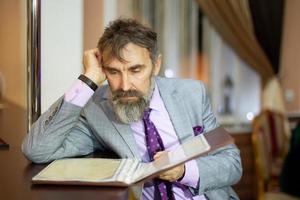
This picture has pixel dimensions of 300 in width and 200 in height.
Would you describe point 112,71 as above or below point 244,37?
below

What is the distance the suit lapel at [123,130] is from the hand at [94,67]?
0.36 feet

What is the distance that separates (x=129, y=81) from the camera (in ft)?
4.58

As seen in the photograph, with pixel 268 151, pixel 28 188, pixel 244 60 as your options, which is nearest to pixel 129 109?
pixel 28 188

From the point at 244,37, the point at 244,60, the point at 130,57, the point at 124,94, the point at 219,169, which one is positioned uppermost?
the point at 244,37

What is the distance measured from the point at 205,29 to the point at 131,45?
291cm

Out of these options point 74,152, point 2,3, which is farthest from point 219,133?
point 2,3

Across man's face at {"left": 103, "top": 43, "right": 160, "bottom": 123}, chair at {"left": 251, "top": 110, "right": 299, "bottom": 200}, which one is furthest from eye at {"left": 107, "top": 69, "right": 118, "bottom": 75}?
chair at {"left": 251, "top": 110, "right": 299, "bottom": 200}

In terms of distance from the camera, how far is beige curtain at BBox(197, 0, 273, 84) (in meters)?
4.11

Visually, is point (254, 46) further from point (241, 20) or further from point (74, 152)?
point (74, 152)

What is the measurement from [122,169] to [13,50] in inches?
49.6

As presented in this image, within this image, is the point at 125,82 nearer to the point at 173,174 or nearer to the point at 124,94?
the point at 124,94

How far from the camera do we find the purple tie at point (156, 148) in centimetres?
138

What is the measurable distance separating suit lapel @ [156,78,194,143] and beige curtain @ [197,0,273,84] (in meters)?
2.65

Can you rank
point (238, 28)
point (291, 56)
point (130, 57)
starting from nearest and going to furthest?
point (130, 57) < point (238, 28) < point (291, 56)
